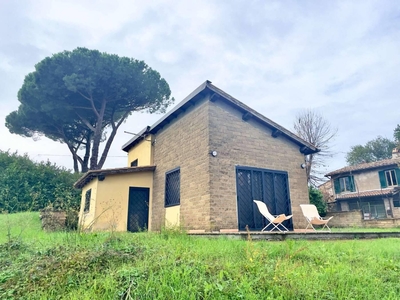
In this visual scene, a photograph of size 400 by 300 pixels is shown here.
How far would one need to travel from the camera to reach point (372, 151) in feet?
104

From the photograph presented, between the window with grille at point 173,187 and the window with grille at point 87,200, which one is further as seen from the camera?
the window with grille at point 87,200

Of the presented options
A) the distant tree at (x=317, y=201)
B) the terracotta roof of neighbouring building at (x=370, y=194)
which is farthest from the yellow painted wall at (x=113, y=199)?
the terracotta roof of neighbouring building at (x=370, y=194)

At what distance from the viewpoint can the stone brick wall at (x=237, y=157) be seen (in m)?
7.98

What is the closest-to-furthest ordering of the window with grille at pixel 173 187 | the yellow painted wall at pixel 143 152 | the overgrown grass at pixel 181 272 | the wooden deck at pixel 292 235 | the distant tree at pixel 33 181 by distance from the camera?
the overgrown grass at pixel 181 272
the wooden deck at pixel 292 235
the window with grille at pixel 173 187
the yellow painted wall at pixel 143 152
the distant tree at pixel 33 181

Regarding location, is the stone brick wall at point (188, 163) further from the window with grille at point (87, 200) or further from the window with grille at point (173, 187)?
the window with grille at point (87, 200)

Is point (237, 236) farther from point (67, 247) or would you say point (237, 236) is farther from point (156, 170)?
point (156, 170)

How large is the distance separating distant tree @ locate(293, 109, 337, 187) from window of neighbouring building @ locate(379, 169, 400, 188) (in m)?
5.00

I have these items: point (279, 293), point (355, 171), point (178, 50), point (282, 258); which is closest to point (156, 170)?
point (178, 50)

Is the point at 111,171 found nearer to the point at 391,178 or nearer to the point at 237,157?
the point at 237,157

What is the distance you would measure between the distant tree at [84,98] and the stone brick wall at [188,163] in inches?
283

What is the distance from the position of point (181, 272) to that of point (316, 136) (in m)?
21.1

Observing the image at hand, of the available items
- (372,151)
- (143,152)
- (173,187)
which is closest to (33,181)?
(143,152)

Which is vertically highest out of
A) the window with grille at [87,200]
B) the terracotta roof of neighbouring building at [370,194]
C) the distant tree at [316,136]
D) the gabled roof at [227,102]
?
the distant tree at [316,136]

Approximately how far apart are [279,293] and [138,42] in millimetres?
11894
